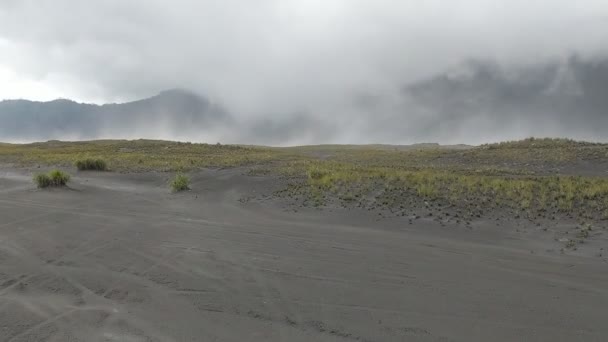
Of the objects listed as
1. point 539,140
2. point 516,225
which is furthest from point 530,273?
point 539,140

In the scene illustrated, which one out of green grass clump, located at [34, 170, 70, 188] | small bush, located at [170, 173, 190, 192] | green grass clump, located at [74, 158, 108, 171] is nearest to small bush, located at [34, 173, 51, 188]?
green grass clump, located at [34, 170, 70, 188]

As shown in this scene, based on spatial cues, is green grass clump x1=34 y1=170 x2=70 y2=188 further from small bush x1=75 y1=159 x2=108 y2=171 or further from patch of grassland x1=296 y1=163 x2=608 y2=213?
patch of grassland x1=296 y1=163 x2=608 y2=213

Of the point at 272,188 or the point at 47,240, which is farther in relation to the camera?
the point at 272,188

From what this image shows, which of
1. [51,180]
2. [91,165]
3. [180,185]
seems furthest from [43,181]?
[91,165]

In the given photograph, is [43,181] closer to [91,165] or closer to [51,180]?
[51,180]

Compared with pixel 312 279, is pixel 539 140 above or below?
above

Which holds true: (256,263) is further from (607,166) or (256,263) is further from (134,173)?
(607,166)

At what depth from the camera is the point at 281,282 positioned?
8047mm

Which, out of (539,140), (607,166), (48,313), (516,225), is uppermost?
(539,140)

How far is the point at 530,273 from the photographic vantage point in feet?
28.9

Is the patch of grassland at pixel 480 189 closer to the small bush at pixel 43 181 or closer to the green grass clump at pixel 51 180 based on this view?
the green grass clump at pixel 51 180

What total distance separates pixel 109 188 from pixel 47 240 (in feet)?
32.9

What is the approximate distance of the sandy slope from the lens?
6.18 m

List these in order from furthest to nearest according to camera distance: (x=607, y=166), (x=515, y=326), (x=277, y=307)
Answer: (x=607, y=166)
(x=277, y=307)
(x=515, y=326)
